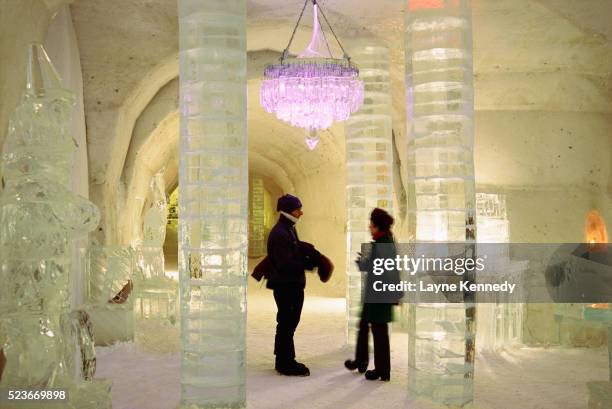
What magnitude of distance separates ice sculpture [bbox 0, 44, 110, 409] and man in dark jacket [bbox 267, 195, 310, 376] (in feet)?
6.88

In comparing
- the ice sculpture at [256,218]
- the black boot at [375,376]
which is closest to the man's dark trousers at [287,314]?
the black boot at [375,376]

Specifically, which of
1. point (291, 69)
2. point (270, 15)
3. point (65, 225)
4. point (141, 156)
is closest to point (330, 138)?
point (141, 156)

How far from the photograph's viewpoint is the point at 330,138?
1107cm

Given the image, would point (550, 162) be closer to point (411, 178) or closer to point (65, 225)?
point (411, 178)

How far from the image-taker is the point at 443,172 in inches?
185

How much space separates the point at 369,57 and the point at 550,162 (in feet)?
7.51

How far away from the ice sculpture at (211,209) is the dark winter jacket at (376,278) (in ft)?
4.14

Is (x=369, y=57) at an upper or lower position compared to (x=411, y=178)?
upper

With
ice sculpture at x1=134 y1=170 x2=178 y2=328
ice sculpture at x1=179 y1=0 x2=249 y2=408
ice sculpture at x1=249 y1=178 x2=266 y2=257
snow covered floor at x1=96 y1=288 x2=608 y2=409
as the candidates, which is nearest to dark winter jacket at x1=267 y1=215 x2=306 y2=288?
snow covered floor at x1=96 y1=288 x2=608 y2=409

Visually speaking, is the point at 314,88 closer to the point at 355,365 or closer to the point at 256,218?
the point at 355,365

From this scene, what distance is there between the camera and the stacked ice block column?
465 cm

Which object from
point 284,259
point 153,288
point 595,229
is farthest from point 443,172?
point 153,288

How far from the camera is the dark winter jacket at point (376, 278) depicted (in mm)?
5289

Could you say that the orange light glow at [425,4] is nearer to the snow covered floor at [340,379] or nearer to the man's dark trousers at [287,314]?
the man's dark trousers at [287,314]
